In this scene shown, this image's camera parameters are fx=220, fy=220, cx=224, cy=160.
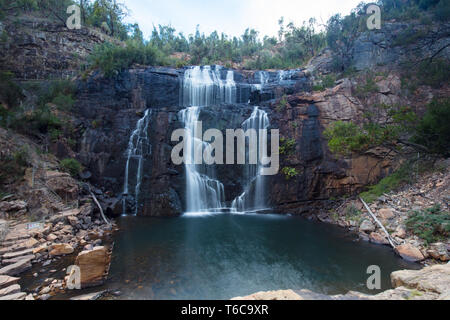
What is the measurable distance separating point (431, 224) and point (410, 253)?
4.49 feet

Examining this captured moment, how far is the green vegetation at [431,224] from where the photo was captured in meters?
Result: 6.83

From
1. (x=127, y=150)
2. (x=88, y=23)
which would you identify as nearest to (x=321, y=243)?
(x=127, y=150)

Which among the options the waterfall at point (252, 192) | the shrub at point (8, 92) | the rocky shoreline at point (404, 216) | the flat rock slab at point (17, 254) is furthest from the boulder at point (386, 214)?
the shrub at point (8, 92)

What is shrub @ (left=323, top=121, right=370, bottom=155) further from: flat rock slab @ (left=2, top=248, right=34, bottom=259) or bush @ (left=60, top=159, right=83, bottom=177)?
bush @ (left=60, top=159, right=83, bottom=177)

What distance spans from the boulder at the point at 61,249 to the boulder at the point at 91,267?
1.78 meters

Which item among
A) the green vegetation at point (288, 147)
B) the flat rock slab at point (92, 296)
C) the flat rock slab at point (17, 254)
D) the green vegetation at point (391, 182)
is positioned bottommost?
the flat rock slab at point (92, 296)

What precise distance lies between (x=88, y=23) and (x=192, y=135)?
675 inches

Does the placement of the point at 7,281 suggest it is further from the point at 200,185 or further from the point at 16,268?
the point at 200,185

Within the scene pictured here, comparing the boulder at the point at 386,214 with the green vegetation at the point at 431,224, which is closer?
the green vegetation at the point at 431,224

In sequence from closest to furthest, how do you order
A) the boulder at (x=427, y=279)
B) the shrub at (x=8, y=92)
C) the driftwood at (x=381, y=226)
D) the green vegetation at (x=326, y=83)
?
the boulder at (x=427, y=279), the driftwood at (x=381, y=226), the shrub at (x=8, y=92), the green vegetation at (x=326, y=83)

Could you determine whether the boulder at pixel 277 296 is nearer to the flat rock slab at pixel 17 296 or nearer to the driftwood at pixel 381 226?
the flat rock slab at pixel 17 296

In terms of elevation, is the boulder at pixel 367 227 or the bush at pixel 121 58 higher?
the bush at pixel 121 58

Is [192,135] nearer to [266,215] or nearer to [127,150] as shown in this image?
[127,150]

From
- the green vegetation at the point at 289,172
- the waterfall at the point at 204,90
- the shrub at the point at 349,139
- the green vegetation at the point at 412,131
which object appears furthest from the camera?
the waterfall at the point at 204,90
